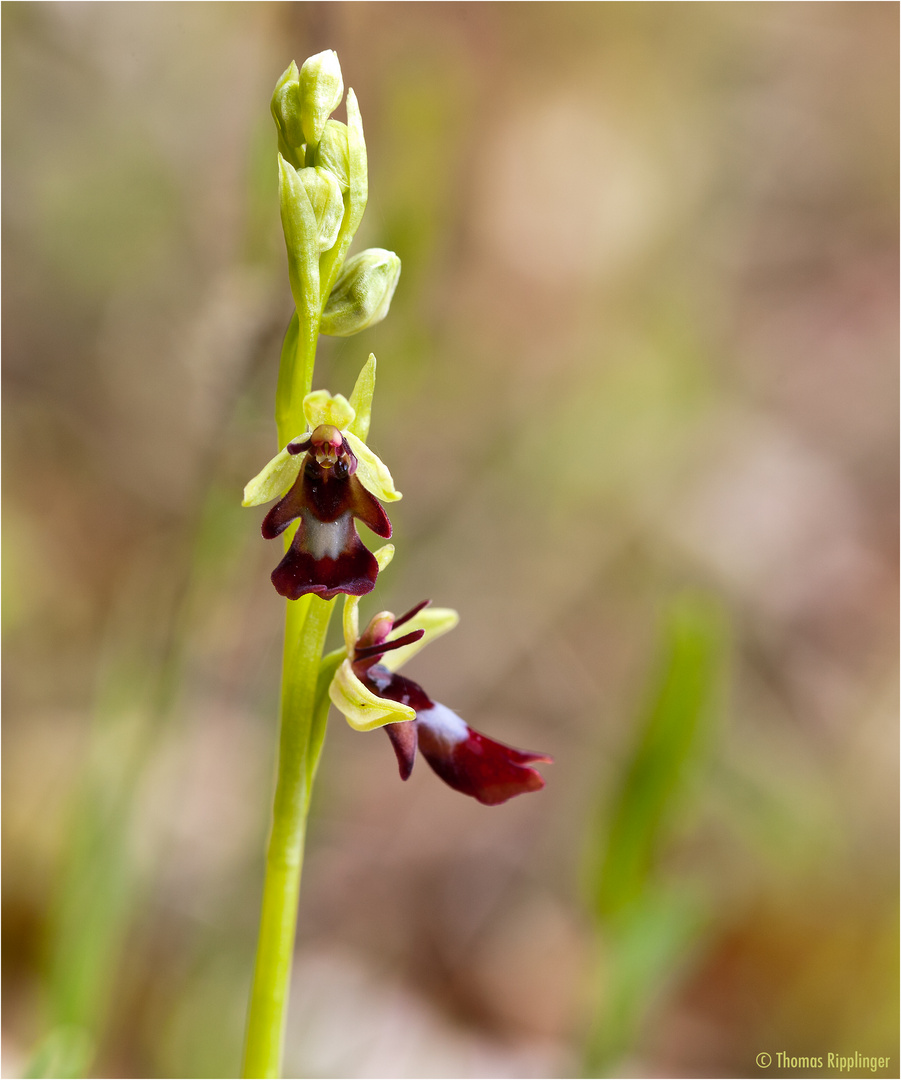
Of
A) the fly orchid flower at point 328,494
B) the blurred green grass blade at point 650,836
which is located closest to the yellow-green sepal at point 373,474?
the fly orchid flower at point 328,494

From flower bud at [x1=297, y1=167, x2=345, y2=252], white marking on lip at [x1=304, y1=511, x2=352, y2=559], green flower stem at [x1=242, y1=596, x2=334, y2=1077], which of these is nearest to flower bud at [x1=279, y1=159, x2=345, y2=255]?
flower bud at [x1=297, y1=167, x2=345, y2=252]

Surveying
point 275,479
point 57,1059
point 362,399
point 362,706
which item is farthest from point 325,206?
point 57,1059

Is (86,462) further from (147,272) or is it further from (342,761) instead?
(342,761)

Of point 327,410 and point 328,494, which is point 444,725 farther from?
Answer: point 327,410

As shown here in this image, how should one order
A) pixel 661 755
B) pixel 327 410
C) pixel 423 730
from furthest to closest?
pixel 661 755 < pixel 423 730 < pixel 327 410

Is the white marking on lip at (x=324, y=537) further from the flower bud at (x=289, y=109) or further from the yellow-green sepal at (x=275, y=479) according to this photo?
the flower bud at (x=289, y=109)

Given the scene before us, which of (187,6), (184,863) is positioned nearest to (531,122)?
(187,6)
